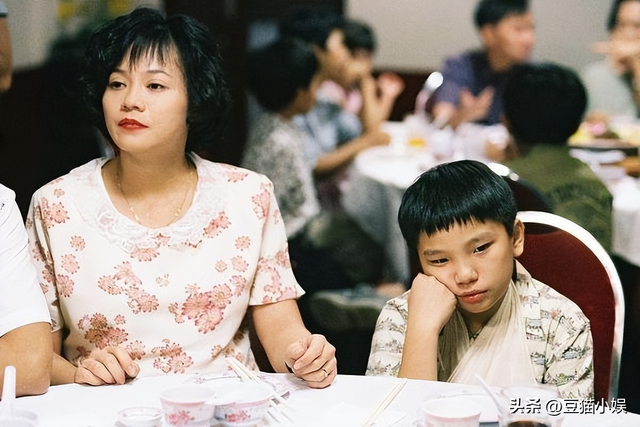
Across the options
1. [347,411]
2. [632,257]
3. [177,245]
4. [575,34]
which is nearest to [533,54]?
[575,34]

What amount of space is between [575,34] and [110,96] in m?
3.06

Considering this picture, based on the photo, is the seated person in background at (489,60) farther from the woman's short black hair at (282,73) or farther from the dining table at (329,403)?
the dining table at (329,403)

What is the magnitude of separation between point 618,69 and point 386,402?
3.23 meters

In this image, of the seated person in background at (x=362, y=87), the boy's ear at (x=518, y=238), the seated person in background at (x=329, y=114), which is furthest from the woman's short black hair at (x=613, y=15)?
the boy's ear at (x=518, y=238)

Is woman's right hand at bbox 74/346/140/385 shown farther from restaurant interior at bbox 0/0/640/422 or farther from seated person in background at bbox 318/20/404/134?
seated person in background at bbox 318/20/404/134

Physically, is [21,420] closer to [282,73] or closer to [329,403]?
[329,403]

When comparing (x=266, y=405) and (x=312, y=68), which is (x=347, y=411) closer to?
(x=266, y=405)

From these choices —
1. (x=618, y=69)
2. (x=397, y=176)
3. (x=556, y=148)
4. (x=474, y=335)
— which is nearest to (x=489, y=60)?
(x=618, y=69)

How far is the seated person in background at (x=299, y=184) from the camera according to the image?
3799mm

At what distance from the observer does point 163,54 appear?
2.09 metres

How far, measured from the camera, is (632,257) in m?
3.22

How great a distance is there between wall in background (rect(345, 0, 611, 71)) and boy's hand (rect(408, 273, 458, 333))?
8.76 feet

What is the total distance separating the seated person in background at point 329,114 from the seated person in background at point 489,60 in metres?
0.45

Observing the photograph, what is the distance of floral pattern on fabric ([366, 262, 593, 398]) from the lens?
6.30 feet
